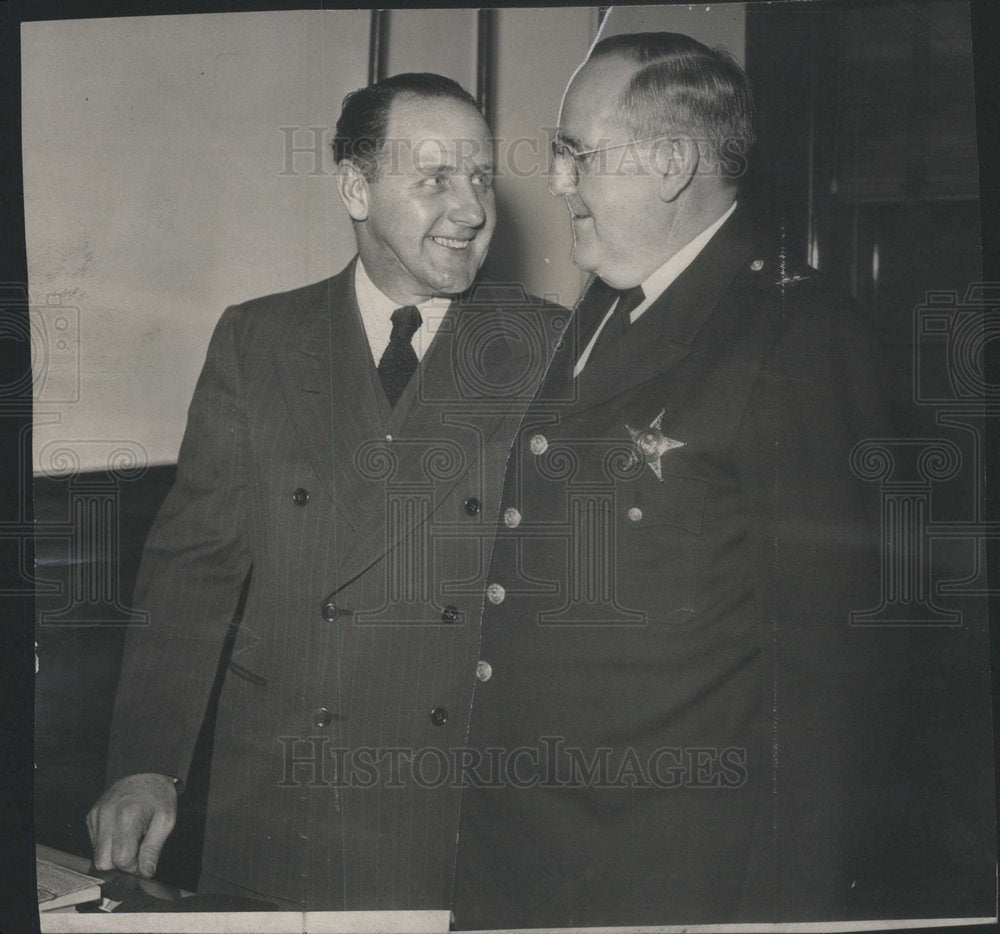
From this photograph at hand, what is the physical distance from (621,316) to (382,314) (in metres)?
0.51

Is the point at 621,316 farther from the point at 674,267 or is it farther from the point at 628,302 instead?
the point at 674,267

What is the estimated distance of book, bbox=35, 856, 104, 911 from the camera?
2.42 m

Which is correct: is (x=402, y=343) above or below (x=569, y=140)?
below

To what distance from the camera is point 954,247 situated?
2.37 m

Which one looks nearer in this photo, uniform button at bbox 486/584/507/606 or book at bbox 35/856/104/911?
uniform button at bbox 486/584/507/606

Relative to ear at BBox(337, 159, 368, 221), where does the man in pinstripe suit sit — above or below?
below

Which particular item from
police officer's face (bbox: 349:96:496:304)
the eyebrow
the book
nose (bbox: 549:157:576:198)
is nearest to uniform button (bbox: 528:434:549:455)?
police officer's face (bbox: 349:96:496:304)

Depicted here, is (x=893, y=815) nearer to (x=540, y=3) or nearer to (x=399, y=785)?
(x=399, y=785)

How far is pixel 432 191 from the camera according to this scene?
2.30 metres

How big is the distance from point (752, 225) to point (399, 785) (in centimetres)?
140

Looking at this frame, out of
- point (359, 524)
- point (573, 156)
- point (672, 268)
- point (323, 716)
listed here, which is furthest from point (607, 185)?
point (323, 716)

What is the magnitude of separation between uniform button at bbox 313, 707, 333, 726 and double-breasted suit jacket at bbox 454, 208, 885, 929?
314mm

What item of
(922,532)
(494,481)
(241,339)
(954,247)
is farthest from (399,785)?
(954,247)

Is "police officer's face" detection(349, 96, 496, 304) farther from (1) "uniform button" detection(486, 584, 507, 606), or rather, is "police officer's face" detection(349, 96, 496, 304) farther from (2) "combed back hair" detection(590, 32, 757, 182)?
(1) "uniform button" detection(486, 584, 507, 606)
